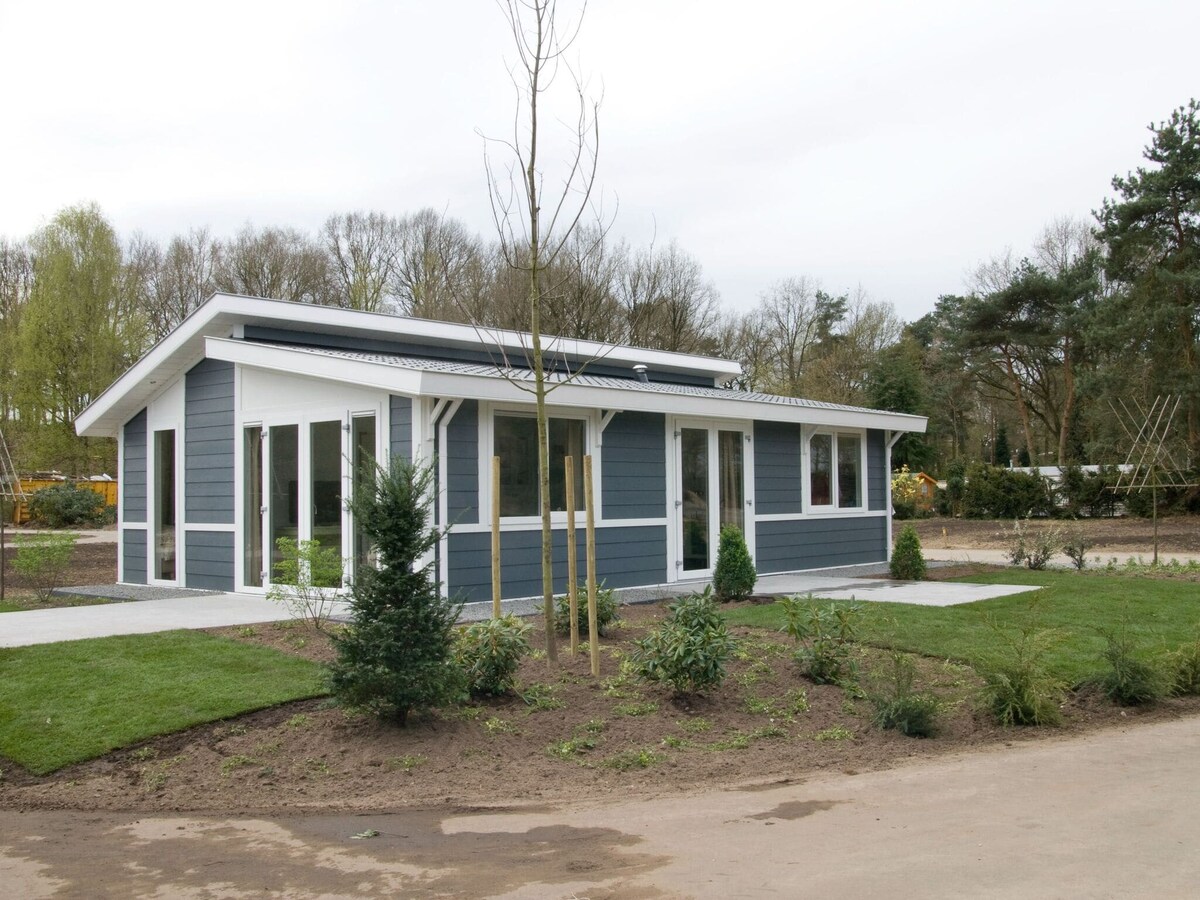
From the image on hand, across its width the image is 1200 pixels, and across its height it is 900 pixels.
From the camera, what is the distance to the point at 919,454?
37312 mm

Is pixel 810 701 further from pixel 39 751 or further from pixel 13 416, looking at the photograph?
pixel 13 416

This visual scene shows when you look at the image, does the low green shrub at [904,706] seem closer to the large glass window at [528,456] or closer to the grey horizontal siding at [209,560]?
the large glass window at [528,456]

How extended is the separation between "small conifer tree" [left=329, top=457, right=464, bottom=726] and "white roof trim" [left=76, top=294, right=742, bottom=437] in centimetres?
542

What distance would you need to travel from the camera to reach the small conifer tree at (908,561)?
44.4ft

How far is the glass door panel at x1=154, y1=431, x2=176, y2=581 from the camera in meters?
13.0

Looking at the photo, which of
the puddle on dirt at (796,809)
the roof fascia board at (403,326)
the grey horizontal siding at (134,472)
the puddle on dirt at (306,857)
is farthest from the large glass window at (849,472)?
the puddle on dirt at (306,857)

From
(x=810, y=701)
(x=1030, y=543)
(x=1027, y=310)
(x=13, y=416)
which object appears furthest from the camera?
(x=1027, y=310)

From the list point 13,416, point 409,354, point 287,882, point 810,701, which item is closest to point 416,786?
point 287,882

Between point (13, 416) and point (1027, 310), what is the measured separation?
3381 cm

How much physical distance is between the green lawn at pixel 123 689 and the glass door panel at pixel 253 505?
3.46 meters

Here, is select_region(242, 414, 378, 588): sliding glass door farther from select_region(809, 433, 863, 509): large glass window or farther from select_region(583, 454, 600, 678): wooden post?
select_region(809, 433, 863, 509): large glass window

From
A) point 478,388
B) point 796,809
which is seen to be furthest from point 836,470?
point 796,809

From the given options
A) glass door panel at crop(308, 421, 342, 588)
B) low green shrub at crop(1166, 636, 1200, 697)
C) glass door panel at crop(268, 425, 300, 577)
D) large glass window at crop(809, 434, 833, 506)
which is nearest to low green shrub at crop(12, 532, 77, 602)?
glass door panel at crop(268, 425, 300, 577)

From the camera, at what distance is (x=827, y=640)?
23.8 feet
